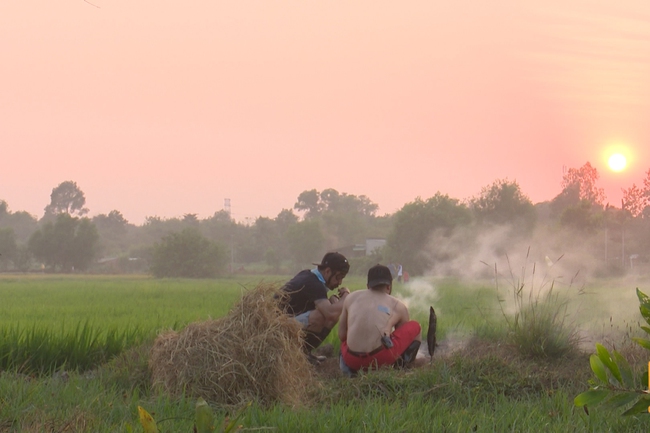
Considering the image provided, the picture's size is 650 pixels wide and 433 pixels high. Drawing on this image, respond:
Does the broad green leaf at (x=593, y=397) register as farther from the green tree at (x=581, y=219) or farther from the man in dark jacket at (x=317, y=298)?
the green tree at (x=581, y=219)

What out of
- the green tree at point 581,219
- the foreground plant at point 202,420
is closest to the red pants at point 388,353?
the foreground plant at point 202,420

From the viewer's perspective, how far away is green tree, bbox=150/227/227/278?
6247 cm

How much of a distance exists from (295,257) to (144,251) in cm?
2275

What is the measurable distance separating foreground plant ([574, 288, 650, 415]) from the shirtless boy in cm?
475

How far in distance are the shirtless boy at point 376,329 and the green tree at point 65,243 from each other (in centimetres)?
6896

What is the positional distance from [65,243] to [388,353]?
69.7 meters

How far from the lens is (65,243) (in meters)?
72.1

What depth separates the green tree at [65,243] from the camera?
235ft

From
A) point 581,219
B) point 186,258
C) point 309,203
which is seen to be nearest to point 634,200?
point 581,219

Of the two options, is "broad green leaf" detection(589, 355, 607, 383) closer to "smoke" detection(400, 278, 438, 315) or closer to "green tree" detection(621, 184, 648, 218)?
"smoke" detection(400, 278, 438, 315)

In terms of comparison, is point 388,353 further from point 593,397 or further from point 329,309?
point 593,397

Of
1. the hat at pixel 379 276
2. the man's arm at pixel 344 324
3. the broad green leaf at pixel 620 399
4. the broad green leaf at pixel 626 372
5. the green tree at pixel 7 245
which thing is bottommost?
the man's arm at pixel 344 324

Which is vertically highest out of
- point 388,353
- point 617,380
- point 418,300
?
point 617,380

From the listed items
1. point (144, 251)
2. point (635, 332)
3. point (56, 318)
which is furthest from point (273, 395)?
point (144, 251)
